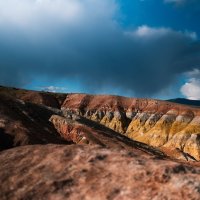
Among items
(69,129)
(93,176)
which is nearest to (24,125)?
(69,129)

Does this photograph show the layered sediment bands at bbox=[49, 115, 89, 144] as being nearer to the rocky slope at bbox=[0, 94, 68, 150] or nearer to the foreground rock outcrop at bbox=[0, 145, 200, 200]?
the rocky slope at bbox=[0, 94, 68, 150]

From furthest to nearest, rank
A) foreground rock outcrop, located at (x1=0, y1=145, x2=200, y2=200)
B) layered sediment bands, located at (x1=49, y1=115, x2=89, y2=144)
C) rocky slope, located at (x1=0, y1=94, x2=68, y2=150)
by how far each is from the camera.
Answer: layered sediment bands, located at (x1=49, y1=115, x2=89, y2=144) → rocky slope, located at (x1=0, y1=94, x2=68, y2=150) → foreground rock outcrop, located at (x1=0, y1=145, x2=200, y2=200)

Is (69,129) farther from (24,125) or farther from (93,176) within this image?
(93,176)

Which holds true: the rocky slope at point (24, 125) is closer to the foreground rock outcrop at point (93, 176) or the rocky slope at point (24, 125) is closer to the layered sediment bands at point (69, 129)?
the layered sediment bands at point (69, 129)

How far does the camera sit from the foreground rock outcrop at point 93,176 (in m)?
9.70

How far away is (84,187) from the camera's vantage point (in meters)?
10.0

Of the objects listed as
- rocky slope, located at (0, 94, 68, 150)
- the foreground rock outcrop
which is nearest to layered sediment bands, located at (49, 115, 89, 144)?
rocky slope, located at (0, 94, 68, 150)

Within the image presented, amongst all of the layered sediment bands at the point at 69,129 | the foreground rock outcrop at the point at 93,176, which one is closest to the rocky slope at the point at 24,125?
the layered sediment bands at the point at 69,129

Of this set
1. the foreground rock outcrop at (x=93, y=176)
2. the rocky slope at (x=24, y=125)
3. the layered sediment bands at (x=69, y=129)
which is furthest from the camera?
the layered sediment bands at (x=69, y=129)

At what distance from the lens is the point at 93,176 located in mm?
10391

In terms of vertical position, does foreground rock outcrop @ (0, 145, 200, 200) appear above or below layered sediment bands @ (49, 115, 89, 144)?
below

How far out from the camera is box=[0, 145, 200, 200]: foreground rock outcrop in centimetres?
970

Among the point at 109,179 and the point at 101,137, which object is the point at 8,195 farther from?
the point at 101,137

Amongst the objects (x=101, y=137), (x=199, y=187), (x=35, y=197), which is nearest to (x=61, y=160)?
(x=35, y=197)
